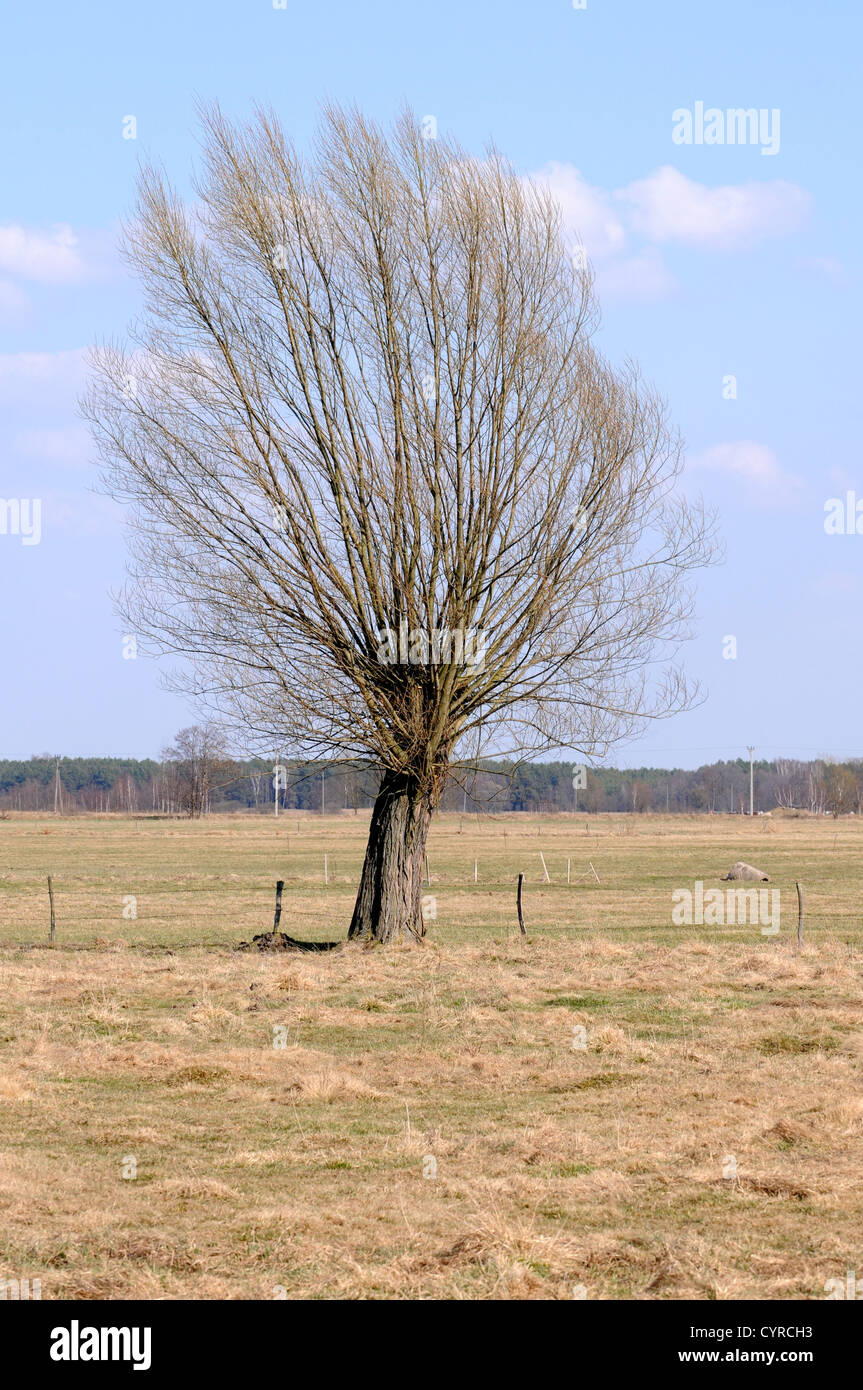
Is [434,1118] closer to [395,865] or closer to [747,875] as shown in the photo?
[395,865]

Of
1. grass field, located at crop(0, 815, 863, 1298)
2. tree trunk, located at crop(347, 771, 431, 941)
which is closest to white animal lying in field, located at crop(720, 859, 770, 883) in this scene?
grass field, located at crop(0, 815, 863, 1298)

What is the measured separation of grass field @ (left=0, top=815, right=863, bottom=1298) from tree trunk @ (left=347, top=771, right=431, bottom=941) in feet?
2.79

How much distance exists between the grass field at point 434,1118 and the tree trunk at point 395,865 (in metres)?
0.85

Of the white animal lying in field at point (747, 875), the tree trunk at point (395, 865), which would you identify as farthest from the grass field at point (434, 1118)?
the white animal lying in field at point (747, 875)

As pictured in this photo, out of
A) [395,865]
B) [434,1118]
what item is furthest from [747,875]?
[434,1118]

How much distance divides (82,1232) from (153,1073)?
185 inches

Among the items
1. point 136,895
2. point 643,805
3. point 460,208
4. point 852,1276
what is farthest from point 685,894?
point 643,805

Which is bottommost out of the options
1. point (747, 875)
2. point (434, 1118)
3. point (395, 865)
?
point (747, 875)

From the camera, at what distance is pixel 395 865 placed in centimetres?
2064

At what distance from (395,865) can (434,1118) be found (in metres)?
10.5

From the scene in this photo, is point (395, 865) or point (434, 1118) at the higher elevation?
point (395, 865)

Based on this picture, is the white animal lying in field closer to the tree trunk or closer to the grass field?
the grass field
